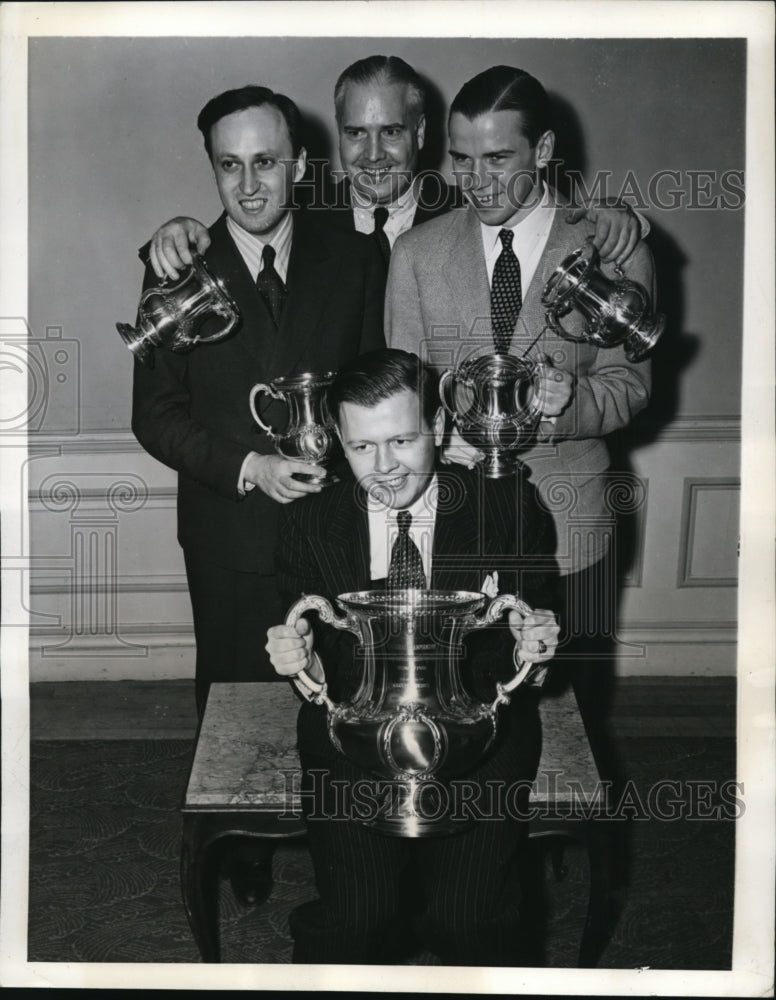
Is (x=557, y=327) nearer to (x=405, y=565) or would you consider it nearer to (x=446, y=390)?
(x=446, y=390)

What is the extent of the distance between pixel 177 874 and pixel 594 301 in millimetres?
1016

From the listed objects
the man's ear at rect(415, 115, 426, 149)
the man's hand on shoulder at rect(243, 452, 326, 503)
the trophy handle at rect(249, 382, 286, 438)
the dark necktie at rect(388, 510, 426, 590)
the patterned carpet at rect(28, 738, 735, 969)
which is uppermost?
the man's ear at rect(415, 115, 426, 149)

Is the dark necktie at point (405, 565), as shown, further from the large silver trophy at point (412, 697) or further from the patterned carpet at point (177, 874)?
the patterned carpet at point (177, 874)

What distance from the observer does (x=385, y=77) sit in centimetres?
177

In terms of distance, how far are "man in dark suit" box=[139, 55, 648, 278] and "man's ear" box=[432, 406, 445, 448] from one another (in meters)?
0.24

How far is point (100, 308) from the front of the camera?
6.02 feet

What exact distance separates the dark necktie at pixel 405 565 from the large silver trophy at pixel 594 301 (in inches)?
13.4

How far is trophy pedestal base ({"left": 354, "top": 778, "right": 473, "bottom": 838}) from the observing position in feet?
5.62

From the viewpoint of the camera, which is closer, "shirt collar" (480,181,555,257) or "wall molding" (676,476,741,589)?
"shirt collar" (480,181,555,257)

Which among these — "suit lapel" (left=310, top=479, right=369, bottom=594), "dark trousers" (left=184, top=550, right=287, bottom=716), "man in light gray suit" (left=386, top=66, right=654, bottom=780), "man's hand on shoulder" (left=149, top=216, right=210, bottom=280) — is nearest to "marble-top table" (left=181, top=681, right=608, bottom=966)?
"dark trousers" (left=184, top=550, right=287, bottom=716)

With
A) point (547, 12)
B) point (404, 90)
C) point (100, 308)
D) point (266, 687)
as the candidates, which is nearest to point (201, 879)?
point (266, 687)

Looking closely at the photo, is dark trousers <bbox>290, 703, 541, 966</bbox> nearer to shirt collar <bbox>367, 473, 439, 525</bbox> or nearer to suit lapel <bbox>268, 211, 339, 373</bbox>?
shirt collar <bbox>367, 473, 439, 525</bbox>

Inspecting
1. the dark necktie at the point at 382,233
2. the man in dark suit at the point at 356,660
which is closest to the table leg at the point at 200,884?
the man in dark suit at the point at 356,660

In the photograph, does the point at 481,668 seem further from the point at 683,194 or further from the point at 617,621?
the point at 683,194
